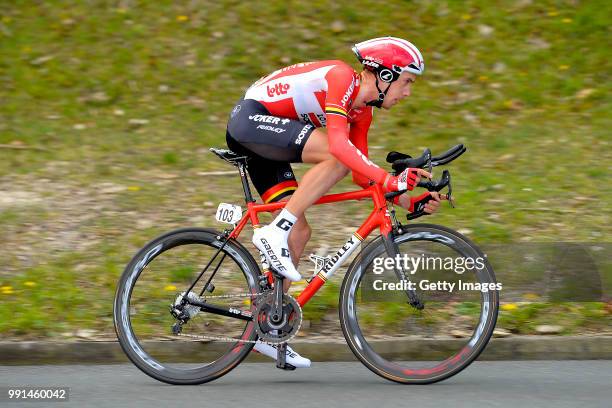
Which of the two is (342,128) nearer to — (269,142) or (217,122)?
(269,142)

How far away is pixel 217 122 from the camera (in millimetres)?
10531

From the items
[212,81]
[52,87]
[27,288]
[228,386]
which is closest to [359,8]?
[212,81]

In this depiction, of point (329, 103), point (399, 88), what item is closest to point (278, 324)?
point (329, 103)

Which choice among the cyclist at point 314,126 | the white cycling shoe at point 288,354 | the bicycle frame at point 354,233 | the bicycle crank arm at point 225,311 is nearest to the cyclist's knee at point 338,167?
the cyclist at point 314,126

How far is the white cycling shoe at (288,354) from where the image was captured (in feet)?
19.5

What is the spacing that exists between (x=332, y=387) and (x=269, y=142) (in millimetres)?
1419

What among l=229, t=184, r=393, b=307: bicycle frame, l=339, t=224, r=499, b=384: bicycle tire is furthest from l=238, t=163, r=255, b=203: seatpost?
l=339, t=224, r=499, b=384: bicycle tire

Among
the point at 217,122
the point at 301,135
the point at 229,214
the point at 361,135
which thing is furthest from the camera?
the point at 217,122

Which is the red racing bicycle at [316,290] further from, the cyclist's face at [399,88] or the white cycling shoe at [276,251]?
the cyclist's face at [399,88]

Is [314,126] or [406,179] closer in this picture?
[406,179]

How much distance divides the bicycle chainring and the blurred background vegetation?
3.14 ft

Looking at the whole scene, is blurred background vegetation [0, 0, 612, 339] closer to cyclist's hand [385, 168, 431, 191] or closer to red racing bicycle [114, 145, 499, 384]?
red racing bicycle [114, 145, 499, 384]

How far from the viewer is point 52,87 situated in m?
11.1
